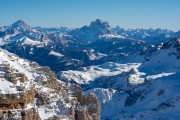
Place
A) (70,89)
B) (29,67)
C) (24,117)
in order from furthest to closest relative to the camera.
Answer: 1. (70,89)
2. (29,67)
3. (24,117)

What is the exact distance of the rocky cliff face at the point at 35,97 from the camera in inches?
3229

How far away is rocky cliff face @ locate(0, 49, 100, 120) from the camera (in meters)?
82.0

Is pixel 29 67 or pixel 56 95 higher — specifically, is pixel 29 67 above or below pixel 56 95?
above

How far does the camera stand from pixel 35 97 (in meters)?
94.3

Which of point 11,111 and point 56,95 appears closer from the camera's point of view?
point 11,111

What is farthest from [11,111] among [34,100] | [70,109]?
[70,109]

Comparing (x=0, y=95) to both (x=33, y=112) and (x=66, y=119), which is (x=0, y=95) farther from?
(x=66, y=119)

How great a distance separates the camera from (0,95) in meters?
82.1

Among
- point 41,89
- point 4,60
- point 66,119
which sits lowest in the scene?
point 66,119

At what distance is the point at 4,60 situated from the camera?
308 feet

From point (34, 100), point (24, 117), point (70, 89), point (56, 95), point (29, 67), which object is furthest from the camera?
point (70, 89)

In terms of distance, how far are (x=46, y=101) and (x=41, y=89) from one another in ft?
11.5

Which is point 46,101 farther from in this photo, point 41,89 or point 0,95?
point 0,95

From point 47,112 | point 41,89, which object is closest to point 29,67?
point 41,89
